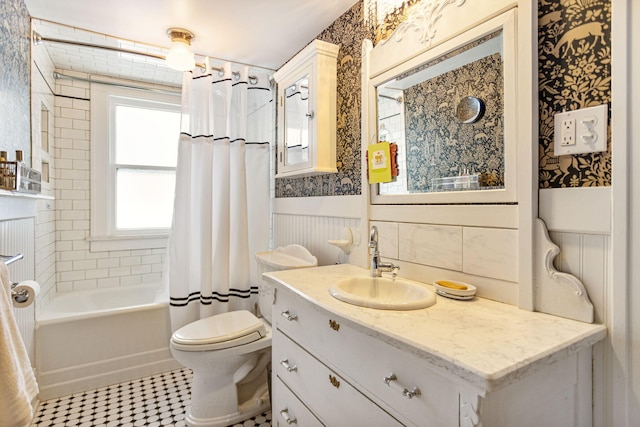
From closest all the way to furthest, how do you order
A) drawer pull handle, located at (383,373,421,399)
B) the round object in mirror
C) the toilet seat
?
drawer pull handle, located at (383,373,421,399)
the round object in mirror
the toilet seat

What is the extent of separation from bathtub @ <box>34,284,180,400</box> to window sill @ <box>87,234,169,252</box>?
0.57 meters

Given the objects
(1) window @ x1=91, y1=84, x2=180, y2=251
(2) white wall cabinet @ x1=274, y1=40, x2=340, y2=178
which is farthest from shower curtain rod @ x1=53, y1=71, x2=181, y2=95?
(2) white wall cabinet @ x1=274, y1=40, x2=340, y2=178

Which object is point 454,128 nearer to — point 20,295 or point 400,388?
point 400,388

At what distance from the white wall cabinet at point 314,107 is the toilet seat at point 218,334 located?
0.98 metres

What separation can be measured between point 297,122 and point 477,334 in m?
1.74

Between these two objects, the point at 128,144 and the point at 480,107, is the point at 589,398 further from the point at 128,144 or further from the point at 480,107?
the point at 128,144

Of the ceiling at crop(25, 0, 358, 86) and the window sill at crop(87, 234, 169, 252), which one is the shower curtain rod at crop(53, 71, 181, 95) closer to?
the ceiling at crop(25, 0, 358, 86)

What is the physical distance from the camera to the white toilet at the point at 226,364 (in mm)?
1694

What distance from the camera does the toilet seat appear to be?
1675 mm

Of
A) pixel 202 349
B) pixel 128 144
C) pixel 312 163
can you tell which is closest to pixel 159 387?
pixel 202 349

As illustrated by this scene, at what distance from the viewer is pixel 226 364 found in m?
1.75

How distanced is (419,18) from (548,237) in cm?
101

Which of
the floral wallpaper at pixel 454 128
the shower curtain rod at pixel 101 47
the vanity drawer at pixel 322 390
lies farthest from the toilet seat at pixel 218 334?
the shower curtain rod at pixel 101 47

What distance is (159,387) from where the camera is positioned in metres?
2.17
